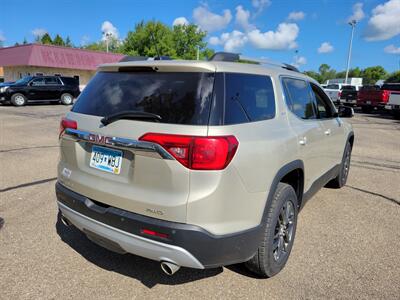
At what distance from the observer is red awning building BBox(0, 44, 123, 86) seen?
101ft

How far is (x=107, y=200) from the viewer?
102 inches

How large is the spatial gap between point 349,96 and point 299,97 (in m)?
24.3

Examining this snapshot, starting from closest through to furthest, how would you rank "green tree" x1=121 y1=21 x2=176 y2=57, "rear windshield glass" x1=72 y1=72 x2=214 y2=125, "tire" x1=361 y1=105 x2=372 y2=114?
"rear windshield glass" x1=72 y1=72 x2=214 y2=125
"tire" x1=361 y1=105 x2=372 y2=114
"green tree" x1=121 y1=21 x2=176 y2=57

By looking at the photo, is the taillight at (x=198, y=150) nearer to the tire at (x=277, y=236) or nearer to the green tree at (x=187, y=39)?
the tire at (x=277, y=236)

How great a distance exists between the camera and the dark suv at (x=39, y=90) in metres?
18.7

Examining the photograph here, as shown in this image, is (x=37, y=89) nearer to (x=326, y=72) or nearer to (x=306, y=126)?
(x=306, y=126)

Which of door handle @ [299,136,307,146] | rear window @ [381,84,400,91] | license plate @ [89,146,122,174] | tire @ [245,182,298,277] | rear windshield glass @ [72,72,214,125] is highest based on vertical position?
rear window @ [381,84,400,91]

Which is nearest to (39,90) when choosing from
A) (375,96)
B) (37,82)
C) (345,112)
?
(37,82)

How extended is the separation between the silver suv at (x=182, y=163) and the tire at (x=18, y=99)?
1829 cm

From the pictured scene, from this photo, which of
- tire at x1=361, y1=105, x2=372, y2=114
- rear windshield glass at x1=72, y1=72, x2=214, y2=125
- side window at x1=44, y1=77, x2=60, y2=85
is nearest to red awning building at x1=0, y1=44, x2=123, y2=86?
side window at x1=44, y1=77, x2=60, y2=85

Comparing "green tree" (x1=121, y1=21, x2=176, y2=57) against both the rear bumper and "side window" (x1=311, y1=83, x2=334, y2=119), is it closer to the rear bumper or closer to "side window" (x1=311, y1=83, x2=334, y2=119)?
"side window" (x1=311, y1=83, x2=334, y2=119)

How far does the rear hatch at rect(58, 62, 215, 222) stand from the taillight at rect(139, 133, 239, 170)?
0.04 meters

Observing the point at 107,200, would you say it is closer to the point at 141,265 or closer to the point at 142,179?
the point at 142,179

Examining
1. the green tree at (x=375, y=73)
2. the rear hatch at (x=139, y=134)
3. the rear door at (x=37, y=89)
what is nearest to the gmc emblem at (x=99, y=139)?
the rear hatch at (x=139, y=134)
